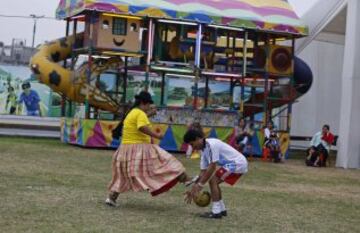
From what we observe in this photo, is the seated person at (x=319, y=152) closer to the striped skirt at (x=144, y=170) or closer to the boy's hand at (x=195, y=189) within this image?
the striped skirt at (x=144, y=170)

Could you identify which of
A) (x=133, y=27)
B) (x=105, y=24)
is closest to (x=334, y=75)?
(x=133, y=27)

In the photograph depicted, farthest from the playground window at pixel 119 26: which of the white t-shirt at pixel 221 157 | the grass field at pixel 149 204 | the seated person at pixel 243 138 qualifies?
the white t-shirt at pixel 221 157

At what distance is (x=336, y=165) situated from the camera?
75.4 feet

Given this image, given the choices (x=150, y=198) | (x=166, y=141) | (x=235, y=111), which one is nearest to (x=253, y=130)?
(x=235, y=111)

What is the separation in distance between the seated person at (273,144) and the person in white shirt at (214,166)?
13.6 meters

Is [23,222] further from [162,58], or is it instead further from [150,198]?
[162,58]

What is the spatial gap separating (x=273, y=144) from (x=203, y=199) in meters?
13.8

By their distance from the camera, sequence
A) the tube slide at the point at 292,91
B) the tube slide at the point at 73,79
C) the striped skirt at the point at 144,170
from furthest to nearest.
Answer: the tube slide at the point at 292,91 → the tube slide at the point at 73,79 → the striped skirt at the point at 144,170

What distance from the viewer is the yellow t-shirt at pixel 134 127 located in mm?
9688

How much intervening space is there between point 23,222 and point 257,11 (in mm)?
18442

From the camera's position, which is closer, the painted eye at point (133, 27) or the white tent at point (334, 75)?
the white tent at point (334, 75)

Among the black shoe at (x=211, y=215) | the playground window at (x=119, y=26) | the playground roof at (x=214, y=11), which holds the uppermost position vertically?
the playground roof at (x=214, y=11)

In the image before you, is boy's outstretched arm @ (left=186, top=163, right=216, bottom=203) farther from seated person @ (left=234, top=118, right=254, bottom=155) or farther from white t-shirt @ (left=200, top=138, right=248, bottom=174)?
seated person @ (left=234, top=118, right=254, bottom=155)

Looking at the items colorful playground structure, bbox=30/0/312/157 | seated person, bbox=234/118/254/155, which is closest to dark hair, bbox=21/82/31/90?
colorful playground structure, bbox=30/0/312/157
